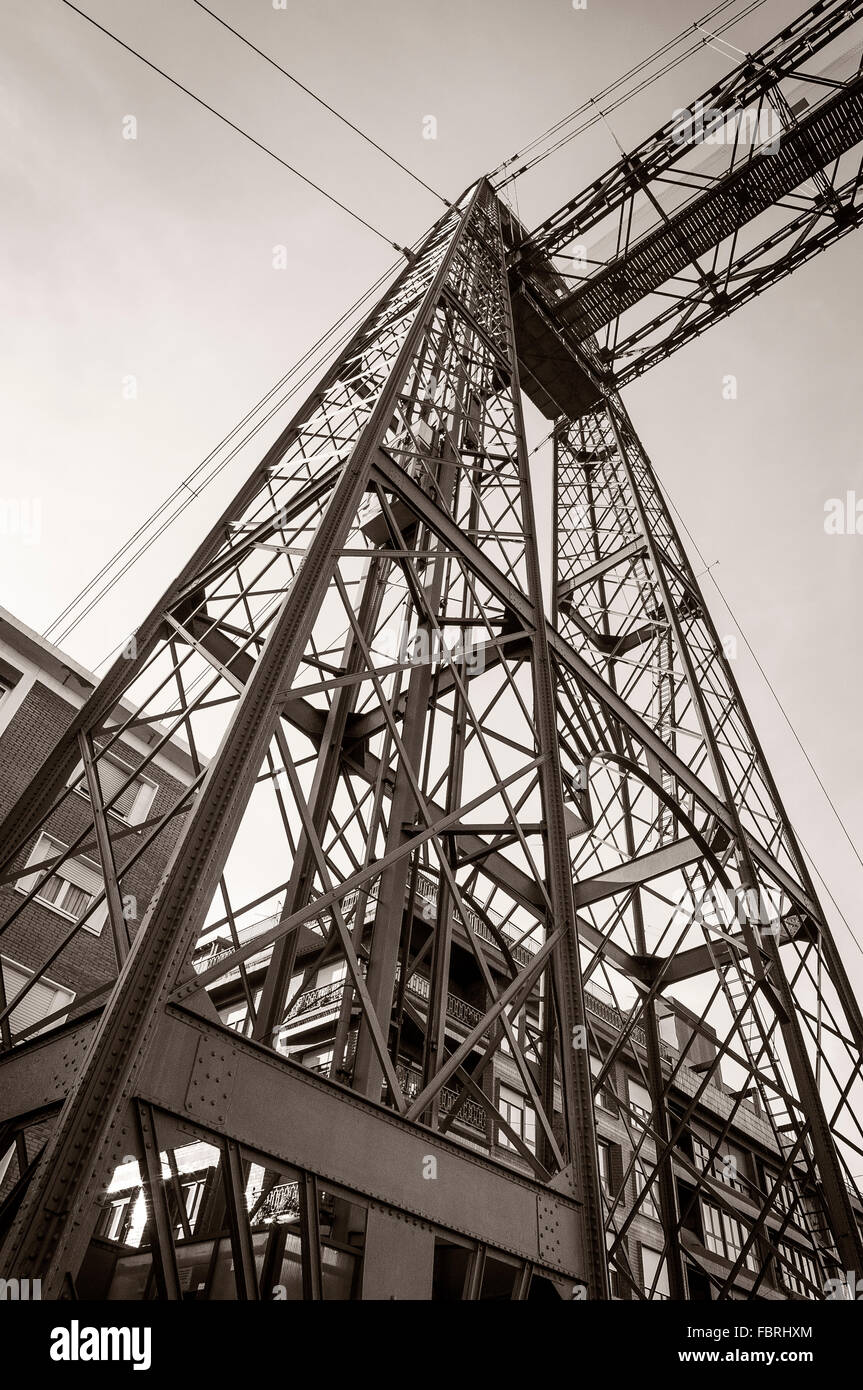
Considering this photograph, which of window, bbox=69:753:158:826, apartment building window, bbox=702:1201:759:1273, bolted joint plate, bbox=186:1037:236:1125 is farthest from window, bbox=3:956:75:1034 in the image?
apartment building window, bbox=702:1201:759:1273

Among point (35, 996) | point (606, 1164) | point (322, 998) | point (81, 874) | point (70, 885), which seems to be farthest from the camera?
point (606, 1164)

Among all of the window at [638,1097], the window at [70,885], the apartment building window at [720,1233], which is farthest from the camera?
the window at [638,1097]

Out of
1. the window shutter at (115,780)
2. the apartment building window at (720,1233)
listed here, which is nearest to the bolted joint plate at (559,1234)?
the window shutter at (115,780)

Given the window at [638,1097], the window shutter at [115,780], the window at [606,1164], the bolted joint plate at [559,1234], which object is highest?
the window shutter at [115,780]

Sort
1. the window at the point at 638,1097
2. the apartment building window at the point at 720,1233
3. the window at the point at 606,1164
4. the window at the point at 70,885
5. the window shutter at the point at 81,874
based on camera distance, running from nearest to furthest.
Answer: the window at the point at 70,885 < the window shutter at the point at 81,874 < the window at the point at 606,1164 < the apartment building window at the point at 720,1233 < the window at the point at 638,1097

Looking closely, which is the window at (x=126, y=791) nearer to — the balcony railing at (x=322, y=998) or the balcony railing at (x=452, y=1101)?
the balcony railing at (x=322, y=998)

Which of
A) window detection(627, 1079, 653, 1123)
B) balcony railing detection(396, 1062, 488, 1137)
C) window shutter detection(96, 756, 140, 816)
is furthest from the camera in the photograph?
window detection(627, 1079, 653, 1123)

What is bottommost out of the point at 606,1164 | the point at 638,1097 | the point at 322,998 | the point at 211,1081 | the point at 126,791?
the point at 211,1081

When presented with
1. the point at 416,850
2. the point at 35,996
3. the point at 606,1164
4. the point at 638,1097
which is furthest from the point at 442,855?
the point at 638,1097

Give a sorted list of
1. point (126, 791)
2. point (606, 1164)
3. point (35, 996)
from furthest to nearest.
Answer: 1. point (606, 1164)
2. point (126, 791)
3. point (35, 996)

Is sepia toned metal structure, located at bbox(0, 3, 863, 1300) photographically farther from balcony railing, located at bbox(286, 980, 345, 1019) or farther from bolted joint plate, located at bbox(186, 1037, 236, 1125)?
balcony railing, located at bbox(286, 980, 345, 1019)

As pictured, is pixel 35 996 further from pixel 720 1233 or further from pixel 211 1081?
pixel 720 1233

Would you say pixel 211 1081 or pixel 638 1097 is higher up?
pixel 638 1097

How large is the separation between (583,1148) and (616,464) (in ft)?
39.0
